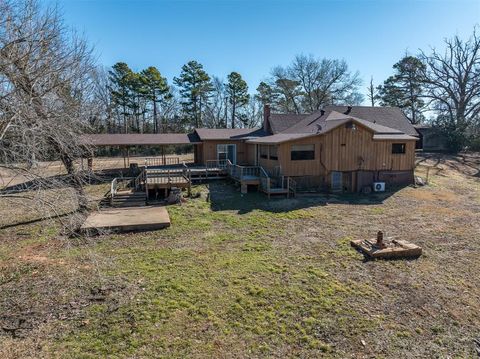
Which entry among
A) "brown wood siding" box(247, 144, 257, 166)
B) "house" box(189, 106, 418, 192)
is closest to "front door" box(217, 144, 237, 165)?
"brown wood siding" box(247, 144, 257, 166)

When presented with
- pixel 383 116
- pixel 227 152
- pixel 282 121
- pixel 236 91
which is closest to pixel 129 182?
pixel 227 152

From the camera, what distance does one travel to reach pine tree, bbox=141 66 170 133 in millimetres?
41956

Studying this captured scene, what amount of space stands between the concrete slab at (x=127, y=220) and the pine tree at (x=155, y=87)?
32692mm

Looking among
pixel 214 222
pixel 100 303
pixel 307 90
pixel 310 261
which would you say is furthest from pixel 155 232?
pixel 307 90

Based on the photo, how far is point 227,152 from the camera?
2341 cm

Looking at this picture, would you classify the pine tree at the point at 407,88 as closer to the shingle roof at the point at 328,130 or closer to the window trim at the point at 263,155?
the shingle roof at the point at 328,130

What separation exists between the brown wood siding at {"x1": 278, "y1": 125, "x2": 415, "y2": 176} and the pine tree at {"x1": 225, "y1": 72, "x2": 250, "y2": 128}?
31.9 metres

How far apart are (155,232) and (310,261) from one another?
5.39 metres

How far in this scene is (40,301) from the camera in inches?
247

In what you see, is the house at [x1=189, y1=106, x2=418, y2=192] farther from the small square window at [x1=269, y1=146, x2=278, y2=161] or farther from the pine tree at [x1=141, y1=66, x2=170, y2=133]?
the pine tree at [x1=141, y1=66, x2=170, y2=133]

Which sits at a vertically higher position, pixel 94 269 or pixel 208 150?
pixel 208 150

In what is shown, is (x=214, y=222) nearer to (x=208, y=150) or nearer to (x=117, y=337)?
(x=117, y=337)

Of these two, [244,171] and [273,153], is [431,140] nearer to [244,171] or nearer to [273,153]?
[273,153]

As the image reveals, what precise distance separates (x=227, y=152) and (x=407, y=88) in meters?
30.7
